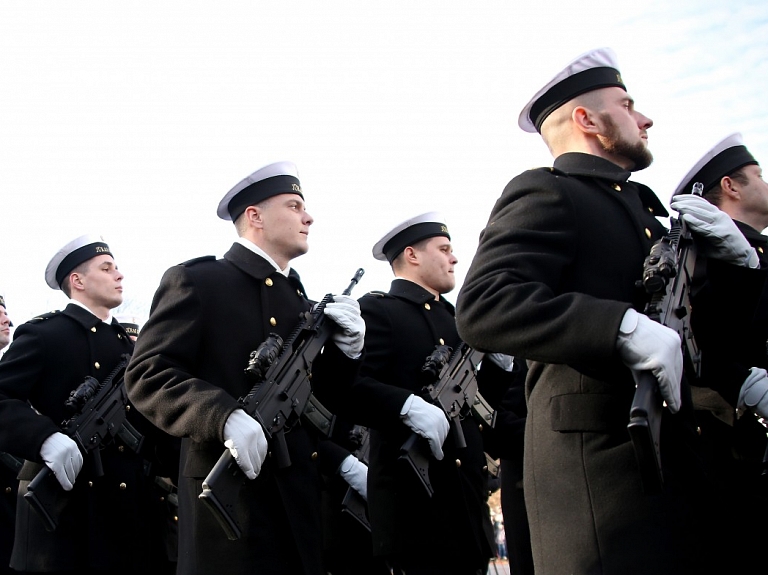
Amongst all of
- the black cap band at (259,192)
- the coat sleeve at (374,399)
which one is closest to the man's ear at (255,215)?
the black cap band at (259,192)

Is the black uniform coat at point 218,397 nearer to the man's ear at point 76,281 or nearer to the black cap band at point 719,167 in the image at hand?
the black cap band at point 719,167

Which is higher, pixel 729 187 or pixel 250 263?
pixel 250 263

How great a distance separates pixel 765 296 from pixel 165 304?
3.13m

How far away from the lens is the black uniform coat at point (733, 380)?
3.94 metres

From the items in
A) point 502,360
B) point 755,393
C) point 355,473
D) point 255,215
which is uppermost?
point 255,215

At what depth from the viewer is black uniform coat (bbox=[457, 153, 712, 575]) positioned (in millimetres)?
3168

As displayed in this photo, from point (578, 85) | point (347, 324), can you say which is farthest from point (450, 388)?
point (578, 85)

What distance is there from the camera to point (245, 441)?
175 inches

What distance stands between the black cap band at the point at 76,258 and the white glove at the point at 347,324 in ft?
10.8

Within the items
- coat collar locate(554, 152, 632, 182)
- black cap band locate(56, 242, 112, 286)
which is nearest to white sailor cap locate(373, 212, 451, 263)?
black cap band locate(56, 242, 112, 286)

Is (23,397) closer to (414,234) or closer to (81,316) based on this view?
(81,316)

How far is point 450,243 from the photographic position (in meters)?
7.93

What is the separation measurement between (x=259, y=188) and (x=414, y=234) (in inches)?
85.0

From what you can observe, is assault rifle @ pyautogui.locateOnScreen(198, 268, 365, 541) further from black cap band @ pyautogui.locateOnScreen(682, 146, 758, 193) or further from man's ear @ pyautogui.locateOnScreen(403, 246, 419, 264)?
black cap band @ pyautogui.locateOnScreen(682, 146, 758, 193)
